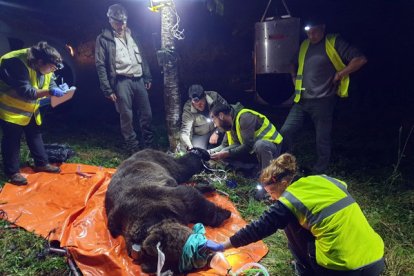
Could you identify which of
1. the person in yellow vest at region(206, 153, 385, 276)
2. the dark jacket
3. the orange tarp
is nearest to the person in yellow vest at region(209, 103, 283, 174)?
the orange tarp

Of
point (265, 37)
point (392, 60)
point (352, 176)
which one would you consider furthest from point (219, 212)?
point (392, 60)

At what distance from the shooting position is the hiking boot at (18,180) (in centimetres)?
456

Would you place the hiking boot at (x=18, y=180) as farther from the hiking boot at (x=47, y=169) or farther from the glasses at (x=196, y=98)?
the glasses at (x=196, y=98)

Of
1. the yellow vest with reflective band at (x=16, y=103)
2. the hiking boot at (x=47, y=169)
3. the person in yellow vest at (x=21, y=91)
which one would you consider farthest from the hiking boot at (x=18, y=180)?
the yellow vest with reflective band at (x=16, y=103)

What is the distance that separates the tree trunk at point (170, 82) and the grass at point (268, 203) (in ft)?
2.54

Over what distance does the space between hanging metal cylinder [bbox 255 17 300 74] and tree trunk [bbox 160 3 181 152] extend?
1728 mm

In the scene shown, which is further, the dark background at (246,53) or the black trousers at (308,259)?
the dark background at (246,53)

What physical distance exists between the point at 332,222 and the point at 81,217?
9.36 feet

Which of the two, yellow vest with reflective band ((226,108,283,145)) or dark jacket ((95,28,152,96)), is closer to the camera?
yellow vest with reflective band ((226,108,283,145))

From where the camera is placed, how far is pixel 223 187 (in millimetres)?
4684

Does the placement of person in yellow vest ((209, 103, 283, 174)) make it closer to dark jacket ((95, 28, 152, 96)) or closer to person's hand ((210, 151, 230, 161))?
person's hand ((210, 151, 230, 161))

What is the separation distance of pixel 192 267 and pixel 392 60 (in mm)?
6746

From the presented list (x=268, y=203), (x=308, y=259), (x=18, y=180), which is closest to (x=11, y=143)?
(x=18, y=180)

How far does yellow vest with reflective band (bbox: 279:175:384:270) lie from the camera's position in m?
2.14
